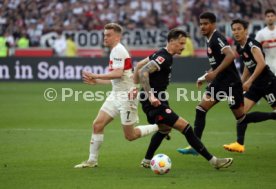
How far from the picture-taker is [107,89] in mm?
28656

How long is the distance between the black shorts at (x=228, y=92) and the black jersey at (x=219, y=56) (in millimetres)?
86

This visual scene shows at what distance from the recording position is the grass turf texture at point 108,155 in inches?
368

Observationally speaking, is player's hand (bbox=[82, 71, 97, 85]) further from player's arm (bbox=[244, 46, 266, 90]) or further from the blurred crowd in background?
the blurred crowd in background

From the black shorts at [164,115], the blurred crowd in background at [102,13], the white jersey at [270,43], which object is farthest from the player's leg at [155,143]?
the blurred crowd in background at [102,13]

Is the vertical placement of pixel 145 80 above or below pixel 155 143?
above

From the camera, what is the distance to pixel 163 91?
10477 millimetres

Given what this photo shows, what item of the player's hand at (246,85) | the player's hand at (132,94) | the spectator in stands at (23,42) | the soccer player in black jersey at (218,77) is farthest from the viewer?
the spectator in stands at (23,42)

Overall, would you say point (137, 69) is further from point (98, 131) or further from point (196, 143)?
point (196, 143)

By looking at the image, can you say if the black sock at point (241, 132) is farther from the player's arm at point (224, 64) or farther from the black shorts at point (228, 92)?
the player's arm at point (224, 64)

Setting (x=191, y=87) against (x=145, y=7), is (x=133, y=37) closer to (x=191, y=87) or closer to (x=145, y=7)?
(x=145, y=7)

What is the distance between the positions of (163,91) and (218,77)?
A: 1.79m

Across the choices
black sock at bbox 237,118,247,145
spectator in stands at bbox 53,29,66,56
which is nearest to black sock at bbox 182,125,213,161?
black sock at bbox 237,118,247,145

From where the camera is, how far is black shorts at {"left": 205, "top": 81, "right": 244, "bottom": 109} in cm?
1184

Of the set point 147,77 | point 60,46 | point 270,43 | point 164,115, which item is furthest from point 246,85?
point 60,46
